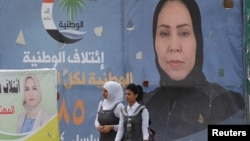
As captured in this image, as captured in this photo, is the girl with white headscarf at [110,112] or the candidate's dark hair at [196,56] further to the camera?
the candidate's dark hair at [196,56]

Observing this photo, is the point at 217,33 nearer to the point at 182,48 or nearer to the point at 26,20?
the point at 182,48

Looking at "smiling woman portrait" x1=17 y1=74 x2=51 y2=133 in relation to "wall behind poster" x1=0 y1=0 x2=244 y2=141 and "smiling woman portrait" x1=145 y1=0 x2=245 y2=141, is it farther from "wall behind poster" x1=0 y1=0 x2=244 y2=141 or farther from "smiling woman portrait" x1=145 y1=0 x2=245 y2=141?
"smiling woman portrait" x1=145 y1=0 x2=245 y2=141

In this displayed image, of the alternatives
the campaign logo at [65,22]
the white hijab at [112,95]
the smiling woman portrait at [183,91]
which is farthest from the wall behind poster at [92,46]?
the white hijab at [112,95]

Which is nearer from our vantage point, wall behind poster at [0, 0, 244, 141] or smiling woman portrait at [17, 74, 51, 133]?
smiling woman portrait at [17, 74, 51, 133]

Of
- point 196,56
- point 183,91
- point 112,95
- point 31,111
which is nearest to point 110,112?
point 112,95

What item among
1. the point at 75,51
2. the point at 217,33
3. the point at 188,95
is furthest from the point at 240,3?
the point at 75,51

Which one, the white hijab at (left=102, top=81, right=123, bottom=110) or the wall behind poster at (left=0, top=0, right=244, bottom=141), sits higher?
the wall behind poster at (left=0, top=0, right=244, bottom=141)

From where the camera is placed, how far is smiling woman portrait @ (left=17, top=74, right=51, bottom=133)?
9.74 m

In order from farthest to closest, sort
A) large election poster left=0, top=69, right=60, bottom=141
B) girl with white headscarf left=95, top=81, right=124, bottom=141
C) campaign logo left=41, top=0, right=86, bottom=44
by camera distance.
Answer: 1. campaign logo left=41, top=0, right=86, bottom=44
2. girl with white headscarf left=95, top=81, right=124, bottom=141
3. large election poster left=0, top=69, right=60, bottom=141

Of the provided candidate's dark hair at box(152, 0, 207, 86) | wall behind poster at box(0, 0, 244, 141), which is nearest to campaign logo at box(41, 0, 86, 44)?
wall behind poster at box(0, 0, 244, 141)

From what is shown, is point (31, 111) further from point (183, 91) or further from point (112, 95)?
point (183, 91)

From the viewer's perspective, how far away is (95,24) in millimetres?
12414

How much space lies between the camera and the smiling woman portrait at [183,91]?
1243 cm

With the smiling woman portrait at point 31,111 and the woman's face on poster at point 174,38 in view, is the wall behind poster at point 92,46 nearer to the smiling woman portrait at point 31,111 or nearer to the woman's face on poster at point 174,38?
the woman's face on poster at point 174,38
